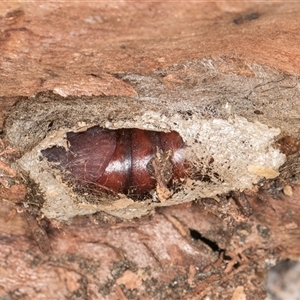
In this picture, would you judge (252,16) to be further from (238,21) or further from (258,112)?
(258,112)

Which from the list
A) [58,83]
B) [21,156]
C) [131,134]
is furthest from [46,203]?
[58,83]

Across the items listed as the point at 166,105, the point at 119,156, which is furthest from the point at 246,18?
the point at 119,156

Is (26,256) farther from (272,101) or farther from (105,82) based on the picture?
(272,101)

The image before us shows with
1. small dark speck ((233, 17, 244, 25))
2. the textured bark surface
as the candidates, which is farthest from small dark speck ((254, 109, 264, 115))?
small dark speck ((233, 17, 244, 25))

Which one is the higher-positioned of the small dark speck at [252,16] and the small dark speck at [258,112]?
the small dark speck at [252,16]

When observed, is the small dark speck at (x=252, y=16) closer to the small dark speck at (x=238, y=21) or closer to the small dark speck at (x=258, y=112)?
the small dark speck at (x=238, y=21)

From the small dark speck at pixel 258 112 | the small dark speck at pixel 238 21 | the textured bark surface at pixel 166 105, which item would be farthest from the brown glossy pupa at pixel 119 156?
the small dark speck at pixel 238 21

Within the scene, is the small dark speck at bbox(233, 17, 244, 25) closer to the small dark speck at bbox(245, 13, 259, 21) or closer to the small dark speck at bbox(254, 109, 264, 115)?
the small dark speck at bbox(245, 13, 259, 21)

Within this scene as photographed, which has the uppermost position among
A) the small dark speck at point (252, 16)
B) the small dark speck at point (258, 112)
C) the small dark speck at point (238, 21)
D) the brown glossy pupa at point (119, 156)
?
the small dark speck at point (252, 16)

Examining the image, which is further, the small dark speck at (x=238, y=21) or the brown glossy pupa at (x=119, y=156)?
the brown glossy pupa at (x=119, y=156)
